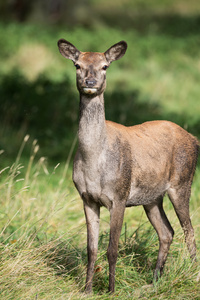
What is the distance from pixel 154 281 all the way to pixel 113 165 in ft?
4.01

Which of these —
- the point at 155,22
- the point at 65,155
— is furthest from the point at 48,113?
the point at 155,22

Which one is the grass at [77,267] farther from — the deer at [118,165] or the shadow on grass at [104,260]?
the deer at [118,165]

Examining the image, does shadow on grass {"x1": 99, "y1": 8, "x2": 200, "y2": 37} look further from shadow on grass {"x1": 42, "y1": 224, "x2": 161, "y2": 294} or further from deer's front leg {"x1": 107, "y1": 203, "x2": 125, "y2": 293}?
deer's front leg {"x1": 107, "y1": 203, "x2": 125, "y2": 293}

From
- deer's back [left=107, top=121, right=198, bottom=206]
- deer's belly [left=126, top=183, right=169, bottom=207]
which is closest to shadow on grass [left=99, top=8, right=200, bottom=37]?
deer's back [left=107, top=121, right=198, bottom=206]

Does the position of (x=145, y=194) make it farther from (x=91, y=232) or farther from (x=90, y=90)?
(x=90, y=90)

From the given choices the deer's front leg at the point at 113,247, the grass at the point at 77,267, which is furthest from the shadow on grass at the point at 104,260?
the deer's front leg at the point at 113,247

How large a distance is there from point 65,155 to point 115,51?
5.02m

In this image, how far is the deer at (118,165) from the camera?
5281 mm

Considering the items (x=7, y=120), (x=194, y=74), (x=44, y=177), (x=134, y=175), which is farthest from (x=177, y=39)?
(x=134, y=175)

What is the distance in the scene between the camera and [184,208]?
6133mm

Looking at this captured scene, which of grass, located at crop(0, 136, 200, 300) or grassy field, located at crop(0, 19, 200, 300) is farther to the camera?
grassy field, located at crop(0, 19, 200, 300)

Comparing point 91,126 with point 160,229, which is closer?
point 91,126

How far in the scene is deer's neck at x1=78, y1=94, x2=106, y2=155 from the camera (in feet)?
17.3

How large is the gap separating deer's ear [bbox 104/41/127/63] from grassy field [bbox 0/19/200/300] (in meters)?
1.47
